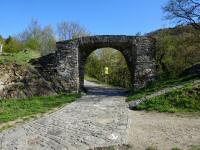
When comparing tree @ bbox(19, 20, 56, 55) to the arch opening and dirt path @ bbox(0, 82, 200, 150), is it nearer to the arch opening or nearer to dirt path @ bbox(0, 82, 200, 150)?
the arch opening

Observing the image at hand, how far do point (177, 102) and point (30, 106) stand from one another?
6.04 m

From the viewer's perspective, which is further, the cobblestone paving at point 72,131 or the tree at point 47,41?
the tree at point 47,41

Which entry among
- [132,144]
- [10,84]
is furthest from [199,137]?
[10,84]

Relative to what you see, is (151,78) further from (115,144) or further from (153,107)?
(115,144)

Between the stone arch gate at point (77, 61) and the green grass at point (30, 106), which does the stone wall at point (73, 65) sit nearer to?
the stone arch gate at point (77, 61)

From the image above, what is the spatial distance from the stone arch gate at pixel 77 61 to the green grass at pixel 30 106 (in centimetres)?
133

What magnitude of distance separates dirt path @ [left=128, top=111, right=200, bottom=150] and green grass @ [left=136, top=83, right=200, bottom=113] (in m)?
0.82

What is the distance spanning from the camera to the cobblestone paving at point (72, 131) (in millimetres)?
8383

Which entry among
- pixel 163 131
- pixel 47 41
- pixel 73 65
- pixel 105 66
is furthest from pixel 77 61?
pixel 47 41

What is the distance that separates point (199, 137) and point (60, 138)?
3446 millimetres

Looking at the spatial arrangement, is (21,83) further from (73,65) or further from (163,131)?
(163,131)

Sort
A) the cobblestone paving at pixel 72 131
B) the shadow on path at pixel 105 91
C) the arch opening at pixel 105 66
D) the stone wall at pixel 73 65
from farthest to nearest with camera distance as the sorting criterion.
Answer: the arch opening at pixel 105 66
the shadow on path at pixel 105 91
the stone wall at pixel 73 65
the cobblestone paving at pixel 72 131

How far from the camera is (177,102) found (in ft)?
43.2

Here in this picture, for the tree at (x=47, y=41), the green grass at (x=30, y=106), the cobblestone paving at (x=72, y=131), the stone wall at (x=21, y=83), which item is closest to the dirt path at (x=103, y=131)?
the cobblestone paving at (x=72, y=131)
